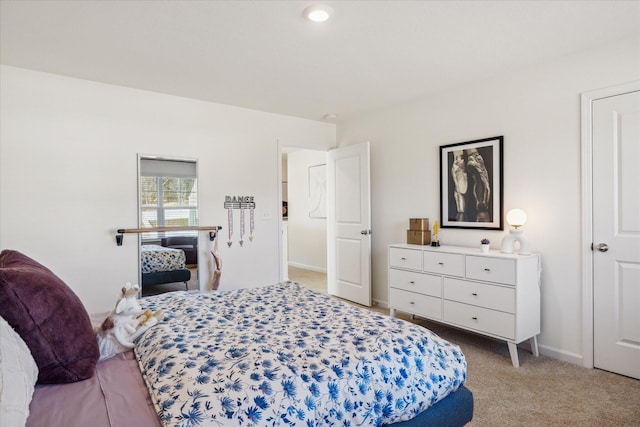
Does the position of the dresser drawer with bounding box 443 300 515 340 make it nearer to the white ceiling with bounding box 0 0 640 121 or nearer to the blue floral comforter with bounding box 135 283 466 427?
the blue floral comforter with bounding box 135 283 466 427

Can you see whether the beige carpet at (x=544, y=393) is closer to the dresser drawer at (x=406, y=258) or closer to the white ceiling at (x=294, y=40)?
the dresser drawer at (x=406, y=258)

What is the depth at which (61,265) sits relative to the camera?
10.4ft

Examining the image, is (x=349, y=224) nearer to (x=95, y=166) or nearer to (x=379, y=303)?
(x=379, y=303)

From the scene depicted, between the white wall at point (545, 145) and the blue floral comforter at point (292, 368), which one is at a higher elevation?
the white wall at point (545, 145)

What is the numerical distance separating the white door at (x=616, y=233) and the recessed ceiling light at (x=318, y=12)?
2.15 metres

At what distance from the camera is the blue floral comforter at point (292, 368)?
121 centimetres

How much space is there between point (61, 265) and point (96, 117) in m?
1.38

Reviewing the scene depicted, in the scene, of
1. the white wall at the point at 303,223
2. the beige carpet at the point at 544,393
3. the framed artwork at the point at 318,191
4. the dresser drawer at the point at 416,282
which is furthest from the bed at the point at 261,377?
the white wall at the point at 303,223

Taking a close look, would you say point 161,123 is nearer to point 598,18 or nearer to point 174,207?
point 174,207

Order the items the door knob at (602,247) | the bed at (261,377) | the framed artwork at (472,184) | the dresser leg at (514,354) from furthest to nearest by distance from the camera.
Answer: the framed artwork at (472,184), the dresser leg at (514,354), the door knob at (602,247), the bed at (261,377)

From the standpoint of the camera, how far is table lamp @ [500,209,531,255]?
297 centimetres

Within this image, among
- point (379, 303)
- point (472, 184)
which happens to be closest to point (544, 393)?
point (472, 184)

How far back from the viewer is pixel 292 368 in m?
1.38

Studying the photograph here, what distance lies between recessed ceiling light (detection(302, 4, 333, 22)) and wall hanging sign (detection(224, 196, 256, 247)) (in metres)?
2.40
